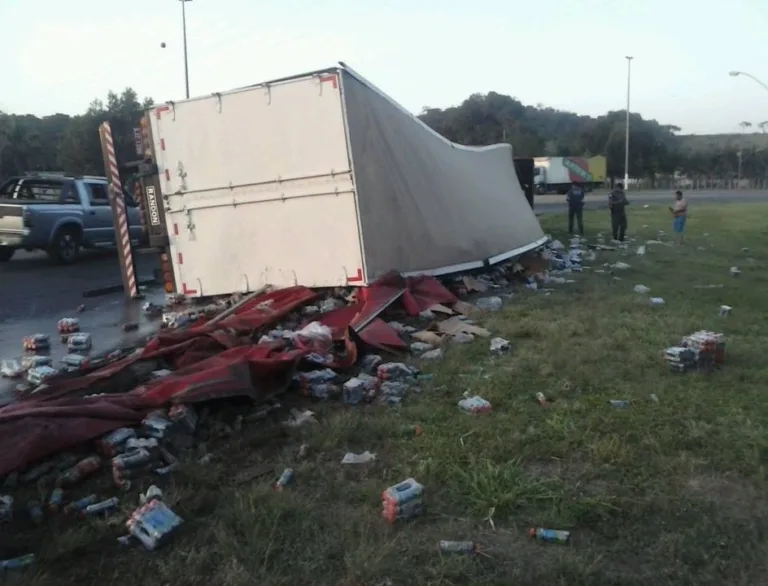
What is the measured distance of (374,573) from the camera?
2891 mm

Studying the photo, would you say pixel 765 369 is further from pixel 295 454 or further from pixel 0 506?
pixel 0 506

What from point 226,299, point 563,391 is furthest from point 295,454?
point 226,299

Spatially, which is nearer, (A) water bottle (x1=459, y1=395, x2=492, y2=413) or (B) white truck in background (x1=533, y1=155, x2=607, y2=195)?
(A) water bottle (x1=459, y1=395, x2=492, y2=413)

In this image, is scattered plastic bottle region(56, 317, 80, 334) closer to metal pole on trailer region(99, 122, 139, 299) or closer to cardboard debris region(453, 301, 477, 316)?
metal pole on trailer region(99, 122, 139, 299)

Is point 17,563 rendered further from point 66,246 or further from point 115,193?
point 66,246

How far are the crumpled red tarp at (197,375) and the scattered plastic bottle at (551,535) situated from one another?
87.0 inches

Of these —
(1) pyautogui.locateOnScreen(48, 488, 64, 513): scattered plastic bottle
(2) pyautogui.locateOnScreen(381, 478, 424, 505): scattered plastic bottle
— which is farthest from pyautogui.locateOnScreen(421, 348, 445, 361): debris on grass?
(1) pyautogui.locateOnScreen(48, 488, 64, 513): scattered plastic bottle

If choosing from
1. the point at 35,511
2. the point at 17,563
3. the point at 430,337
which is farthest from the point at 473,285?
the point at 17,563

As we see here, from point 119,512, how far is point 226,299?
5.58 metres

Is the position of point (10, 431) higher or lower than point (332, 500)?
higher

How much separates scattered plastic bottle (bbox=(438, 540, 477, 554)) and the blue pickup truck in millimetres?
12407

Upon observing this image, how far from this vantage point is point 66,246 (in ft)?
48.6

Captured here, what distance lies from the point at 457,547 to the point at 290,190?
19.4ft

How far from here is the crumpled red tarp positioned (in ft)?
12.8
